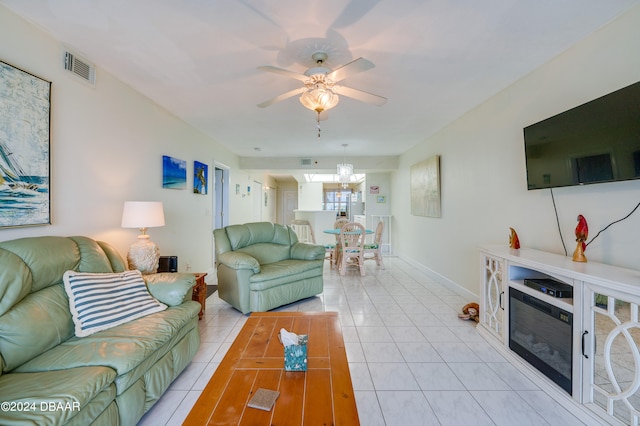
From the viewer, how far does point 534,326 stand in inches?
74.5

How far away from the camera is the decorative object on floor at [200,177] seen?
400 cm

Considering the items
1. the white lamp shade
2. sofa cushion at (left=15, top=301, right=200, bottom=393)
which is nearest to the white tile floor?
sofa cushion at (left=15, top=301, right=200, bottom=393)

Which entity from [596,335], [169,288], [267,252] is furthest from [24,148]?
[596,335]

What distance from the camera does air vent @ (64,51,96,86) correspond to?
2.01 m

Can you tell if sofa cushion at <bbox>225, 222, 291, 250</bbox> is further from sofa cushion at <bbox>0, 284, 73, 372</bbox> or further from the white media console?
the white media console

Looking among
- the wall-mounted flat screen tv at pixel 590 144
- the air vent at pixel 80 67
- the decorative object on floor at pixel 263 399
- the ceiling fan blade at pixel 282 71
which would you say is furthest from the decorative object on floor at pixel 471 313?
the air vent at pixel 80 67

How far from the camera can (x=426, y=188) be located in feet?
14.8

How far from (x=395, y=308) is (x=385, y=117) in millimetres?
2427

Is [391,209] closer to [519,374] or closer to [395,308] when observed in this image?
[395,308]

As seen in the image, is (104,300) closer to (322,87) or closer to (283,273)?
(283,273)

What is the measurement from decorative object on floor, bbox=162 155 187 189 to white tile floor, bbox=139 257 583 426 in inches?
63.2

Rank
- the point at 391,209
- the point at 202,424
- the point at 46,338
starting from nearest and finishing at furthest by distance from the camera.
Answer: the point at 202,424, the point at 46,338, the point at 391,209

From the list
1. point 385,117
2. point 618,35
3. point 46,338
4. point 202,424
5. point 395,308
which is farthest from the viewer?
point 385,117

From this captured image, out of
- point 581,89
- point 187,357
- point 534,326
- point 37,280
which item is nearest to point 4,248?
point 37,280
